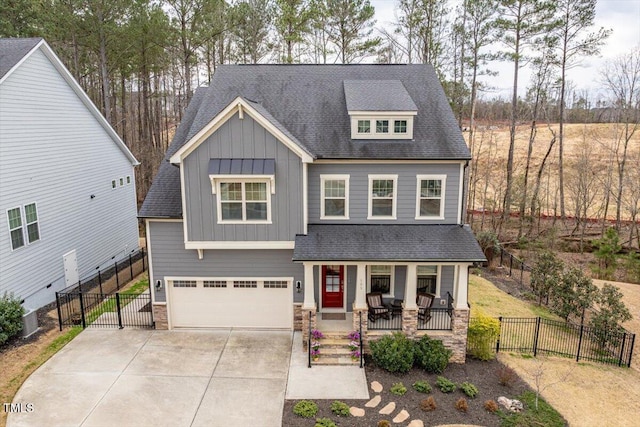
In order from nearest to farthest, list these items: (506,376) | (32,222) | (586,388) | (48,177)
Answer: (506,376) → (586,388) → (32,222) → (48,177)

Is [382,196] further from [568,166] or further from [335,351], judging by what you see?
[568,166]

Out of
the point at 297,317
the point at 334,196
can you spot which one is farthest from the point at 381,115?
the point at 297,317

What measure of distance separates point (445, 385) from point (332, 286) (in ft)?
16.4

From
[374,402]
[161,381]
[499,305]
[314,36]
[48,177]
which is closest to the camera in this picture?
[374,402]

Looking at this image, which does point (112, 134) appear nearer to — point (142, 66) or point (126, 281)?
point (126, 281)

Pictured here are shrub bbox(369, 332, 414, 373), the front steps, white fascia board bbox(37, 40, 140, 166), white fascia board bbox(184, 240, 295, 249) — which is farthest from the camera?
white fascia board bbox(37, 40, 140, 166)

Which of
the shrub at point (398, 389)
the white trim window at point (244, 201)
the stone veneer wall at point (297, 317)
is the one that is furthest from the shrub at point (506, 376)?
the white trim window at point (244, 201)

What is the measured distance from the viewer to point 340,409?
34.0 feet

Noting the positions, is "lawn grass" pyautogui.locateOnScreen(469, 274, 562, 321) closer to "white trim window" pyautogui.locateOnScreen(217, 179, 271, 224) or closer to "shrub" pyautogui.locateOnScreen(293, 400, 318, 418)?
"shrub" pyautogui.locateOnScreen(293, 400, 318, 418)

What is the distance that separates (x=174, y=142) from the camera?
15969 millimetres

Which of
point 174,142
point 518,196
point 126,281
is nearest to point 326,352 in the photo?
point 174,142

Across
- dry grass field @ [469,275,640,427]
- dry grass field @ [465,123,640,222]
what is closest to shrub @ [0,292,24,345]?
dry grass field @ [469,275,640,427]

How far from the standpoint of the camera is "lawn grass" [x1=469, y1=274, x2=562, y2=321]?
17.2 meters

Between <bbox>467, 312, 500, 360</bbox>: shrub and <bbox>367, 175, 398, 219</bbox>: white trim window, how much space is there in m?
4.33
